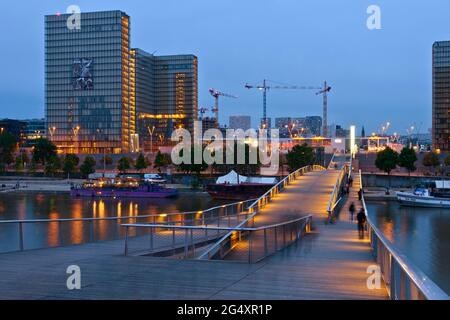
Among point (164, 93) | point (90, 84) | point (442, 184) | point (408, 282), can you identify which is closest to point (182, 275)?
point (408, 282)

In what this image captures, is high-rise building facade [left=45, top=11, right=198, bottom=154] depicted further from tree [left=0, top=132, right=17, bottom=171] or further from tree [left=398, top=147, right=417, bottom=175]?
tree [left=398, top=147, right=417, bottom=175]

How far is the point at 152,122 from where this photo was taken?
162000mm

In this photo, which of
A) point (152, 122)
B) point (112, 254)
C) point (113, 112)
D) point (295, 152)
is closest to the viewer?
point (112, 254)

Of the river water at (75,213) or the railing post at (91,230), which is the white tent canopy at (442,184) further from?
the railing post at (91,230)

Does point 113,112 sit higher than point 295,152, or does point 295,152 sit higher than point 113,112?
point 113,112

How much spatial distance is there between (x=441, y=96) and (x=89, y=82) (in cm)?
9444

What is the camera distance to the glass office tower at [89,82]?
129m

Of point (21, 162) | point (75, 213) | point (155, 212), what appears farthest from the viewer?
point (21, 162)

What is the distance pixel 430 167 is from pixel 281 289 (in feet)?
316

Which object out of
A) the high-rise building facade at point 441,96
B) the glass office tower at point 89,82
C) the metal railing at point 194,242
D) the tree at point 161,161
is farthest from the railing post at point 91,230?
the high-rise building facade at point 441,96

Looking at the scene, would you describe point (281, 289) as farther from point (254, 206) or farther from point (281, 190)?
point (281, 190)

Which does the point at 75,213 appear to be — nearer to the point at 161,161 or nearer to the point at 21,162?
the point at 161,161

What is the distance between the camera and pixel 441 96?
144 metres

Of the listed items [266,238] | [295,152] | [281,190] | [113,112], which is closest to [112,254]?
[266,238]
